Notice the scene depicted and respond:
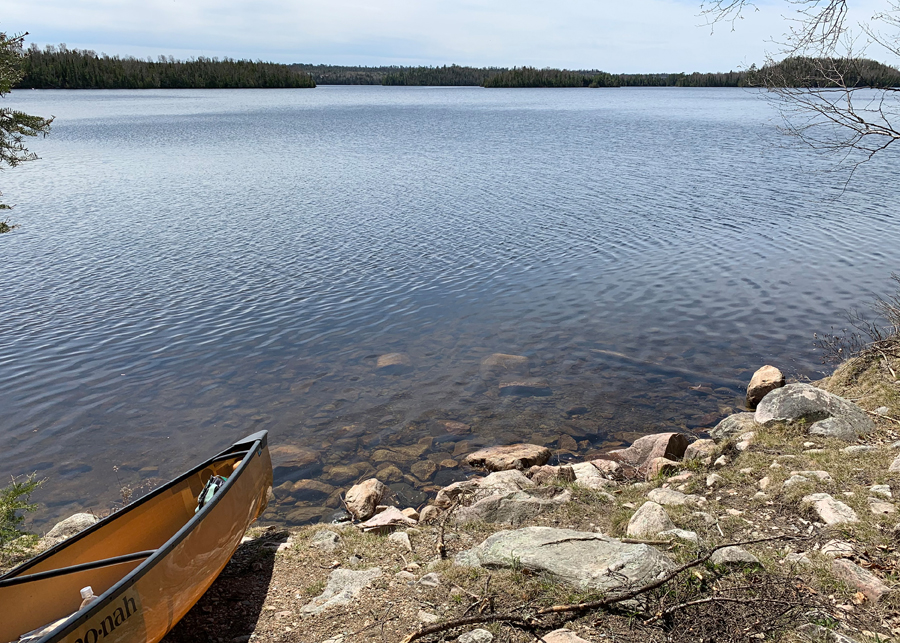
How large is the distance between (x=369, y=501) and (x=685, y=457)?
441cm

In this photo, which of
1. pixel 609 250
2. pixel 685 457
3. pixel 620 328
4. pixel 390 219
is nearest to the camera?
pixel 685 457

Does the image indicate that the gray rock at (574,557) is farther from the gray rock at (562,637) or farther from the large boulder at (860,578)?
the large boulder at (860,578)

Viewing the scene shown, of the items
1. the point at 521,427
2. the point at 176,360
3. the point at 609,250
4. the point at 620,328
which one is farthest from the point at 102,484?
the point at 609,250

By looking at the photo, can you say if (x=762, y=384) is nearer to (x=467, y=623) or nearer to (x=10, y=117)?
(x=467, y=623)

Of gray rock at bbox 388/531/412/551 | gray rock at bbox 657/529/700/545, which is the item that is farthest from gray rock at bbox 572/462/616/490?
gray rock at bbox 388/531/412/551

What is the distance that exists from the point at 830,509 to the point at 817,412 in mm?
2505

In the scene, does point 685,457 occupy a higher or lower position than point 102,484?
higher

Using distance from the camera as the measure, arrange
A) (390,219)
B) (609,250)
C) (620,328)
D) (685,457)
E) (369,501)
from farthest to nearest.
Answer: (390,219)
(609,250)
(620,328)
(685,457)
(369,501)

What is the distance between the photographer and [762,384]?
10.7 m

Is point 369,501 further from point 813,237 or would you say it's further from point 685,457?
point 813,237

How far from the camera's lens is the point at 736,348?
13.3 meters

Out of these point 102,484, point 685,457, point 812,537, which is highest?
point 812,537

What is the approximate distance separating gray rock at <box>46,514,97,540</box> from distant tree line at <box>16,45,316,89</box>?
127 m

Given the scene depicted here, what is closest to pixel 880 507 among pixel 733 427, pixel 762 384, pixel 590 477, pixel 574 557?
Result: pixel 574 557
